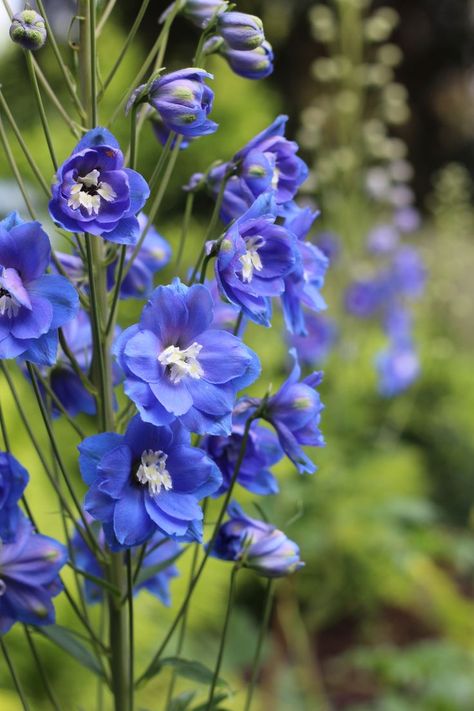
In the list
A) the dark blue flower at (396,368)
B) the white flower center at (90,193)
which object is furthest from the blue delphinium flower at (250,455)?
the dark blue flower at (396,368)

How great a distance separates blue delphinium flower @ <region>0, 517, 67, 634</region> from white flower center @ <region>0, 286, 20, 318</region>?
0.61 ft

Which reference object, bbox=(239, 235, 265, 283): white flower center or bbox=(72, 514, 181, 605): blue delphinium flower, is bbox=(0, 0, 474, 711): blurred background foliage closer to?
bbox=(72, 514, 181, 605): blue delphinium flower

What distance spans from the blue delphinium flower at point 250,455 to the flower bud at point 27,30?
1.05 feet

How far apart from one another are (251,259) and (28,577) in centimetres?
29

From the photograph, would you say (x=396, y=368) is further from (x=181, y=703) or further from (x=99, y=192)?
(x=99, y=192)

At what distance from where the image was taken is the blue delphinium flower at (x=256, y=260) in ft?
2.01

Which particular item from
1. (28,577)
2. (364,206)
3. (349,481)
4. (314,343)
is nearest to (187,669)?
(28,577)

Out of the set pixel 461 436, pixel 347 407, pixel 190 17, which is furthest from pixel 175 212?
pixel 190 17

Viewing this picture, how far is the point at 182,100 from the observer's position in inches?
24.0

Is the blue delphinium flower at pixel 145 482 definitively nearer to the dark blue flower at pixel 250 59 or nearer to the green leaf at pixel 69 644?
the green leaf at pixel 69 644

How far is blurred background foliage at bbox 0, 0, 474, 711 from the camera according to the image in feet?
7.05

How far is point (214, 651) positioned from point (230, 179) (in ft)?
6.10

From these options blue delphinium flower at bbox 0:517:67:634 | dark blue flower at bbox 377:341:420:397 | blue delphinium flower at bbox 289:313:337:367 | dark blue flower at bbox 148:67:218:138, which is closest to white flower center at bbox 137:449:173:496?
blue delphinium flower at bbox 0:517:67:634

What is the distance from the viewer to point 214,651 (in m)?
2.33
